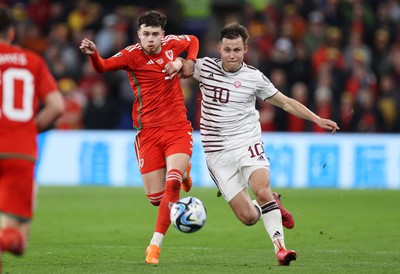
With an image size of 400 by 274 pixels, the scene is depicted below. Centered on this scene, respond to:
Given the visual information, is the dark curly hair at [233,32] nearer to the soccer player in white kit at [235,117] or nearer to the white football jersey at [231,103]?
the soccer player in white kit at [235,117]

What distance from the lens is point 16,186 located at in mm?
7219

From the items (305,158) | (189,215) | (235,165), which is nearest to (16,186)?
(189,215)

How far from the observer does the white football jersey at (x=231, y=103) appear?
1065 centimetres

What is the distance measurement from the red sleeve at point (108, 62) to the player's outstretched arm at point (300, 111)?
1.61 m

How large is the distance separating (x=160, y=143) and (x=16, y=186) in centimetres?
379

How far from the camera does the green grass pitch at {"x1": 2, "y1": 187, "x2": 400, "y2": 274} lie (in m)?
10.1

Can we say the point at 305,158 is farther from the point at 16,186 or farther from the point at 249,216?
the point at 16,186

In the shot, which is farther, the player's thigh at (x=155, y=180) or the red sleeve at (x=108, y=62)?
the player's thigh at (x=155, y=180)

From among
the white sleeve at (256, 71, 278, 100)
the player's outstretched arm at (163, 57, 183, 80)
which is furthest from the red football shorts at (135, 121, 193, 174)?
the white sleeve at (256, 71, 278, 100)

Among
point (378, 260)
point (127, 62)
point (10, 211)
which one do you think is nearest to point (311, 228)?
point (378, 260)

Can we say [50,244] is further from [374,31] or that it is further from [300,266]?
[374,31]

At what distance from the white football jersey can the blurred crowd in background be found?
1076 centimetres

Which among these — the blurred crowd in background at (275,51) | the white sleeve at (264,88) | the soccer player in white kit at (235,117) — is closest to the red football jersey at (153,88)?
the soccer player in white kit at (235,117)

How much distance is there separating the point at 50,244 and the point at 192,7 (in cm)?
1387
